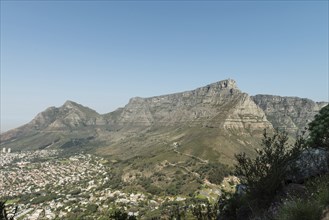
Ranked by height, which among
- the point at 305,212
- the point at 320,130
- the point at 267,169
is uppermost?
the point at 320,130

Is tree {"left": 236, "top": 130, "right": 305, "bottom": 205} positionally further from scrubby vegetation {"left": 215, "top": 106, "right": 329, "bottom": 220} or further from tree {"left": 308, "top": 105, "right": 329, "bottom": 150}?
tree {"left": 308, "top": 105, "right": 329, "bottom": 150}

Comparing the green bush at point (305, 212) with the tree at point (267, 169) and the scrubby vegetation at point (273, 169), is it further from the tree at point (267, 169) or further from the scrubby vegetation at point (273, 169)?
the tree at point (267, 169)

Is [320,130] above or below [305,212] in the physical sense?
above

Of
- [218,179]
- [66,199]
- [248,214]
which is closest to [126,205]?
[66,199]

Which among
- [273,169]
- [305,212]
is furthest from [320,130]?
[305,212]

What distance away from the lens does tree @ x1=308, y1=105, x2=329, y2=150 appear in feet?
54.5

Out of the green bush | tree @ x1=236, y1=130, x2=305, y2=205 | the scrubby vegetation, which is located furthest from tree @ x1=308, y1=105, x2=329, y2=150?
the green bush

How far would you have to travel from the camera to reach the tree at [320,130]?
16611 mm

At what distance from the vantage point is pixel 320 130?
56.2ft

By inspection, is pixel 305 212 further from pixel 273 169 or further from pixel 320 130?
pixel 320 130

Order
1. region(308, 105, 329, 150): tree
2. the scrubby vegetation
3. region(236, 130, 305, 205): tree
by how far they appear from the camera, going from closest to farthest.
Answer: the scrubby vegetation, region(236, 130, 305, 205): tree, region(308, 105, 329, 150): tree

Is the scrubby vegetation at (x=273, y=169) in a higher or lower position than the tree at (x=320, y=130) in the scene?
lower

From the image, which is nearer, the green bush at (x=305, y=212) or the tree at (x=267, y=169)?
the green bush at (x=305, y=212)

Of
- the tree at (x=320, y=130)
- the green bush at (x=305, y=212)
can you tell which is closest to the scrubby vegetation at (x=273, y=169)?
the tree at (x=320, y=130)
